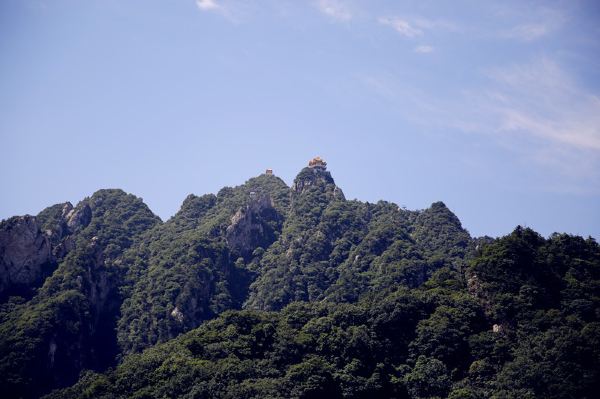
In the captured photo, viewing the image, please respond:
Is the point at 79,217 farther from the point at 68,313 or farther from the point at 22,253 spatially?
the point at 68,313

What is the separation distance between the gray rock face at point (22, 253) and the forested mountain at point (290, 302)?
0.82 feet

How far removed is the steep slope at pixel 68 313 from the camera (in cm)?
11056

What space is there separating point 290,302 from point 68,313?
3655cm

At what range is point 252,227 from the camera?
155m

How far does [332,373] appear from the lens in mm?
89125

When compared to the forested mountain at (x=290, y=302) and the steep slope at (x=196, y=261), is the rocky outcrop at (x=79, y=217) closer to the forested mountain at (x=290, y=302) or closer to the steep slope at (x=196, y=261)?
the forested mountain at (x=290, y=302)

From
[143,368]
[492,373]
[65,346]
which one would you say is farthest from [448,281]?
[65,346]

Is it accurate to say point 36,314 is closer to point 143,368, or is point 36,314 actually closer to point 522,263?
point 143,368

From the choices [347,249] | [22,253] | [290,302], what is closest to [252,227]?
[347,249]

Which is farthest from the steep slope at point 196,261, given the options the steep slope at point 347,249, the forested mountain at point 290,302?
the steep slope at point 347,249

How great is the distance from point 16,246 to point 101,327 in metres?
19.8

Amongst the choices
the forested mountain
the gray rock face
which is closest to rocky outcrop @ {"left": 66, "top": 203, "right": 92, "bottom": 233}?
the forested mountain

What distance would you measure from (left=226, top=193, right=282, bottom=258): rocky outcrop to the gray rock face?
114ft

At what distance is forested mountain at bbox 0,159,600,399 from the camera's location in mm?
87625
